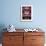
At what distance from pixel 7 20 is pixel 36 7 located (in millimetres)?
1000

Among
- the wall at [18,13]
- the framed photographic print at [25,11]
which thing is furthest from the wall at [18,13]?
the framed photographic print at [25,11]

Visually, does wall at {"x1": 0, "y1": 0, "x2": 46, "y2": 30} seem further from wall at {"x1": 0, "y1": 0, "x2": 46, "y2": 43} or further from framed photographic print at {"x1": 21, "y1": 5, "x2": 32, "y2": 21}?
framed photographic print at {"x1": 21, "y1": 5, "x2": 32, "y2": 21}

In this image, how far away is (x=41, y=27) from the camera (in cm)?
405

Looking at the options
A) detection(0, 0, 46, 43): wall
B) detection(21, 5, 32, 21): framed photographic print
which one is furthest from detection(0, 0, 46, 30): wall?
detection(21, 5, 32, 21): framed photographic print

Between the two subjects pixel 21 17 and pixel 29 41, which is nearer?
pixel 29 41

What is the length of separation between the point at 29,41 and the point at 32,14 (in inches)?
36.2

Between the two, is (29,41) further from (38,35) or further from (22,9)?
(22,9)

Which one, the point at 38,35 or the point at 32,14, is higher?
the point at 32,14

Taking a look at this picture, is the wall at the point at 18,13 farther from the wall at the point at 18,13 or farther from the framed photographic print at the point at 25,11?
the framed photographic print at the point at 25,11

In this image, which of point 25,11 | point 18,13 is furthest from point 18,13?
point 25,11

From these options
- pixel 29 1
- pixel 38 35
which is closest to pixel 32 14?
pixel 29 1

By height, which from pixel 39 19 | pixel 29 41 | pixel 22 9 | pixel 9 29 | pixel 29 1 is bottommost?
pixel 29 41

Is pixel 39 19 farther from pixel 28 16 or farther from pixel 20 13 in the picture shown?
pixel 20 13

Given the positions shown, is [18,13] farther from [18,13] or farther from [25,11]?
[25,11]
